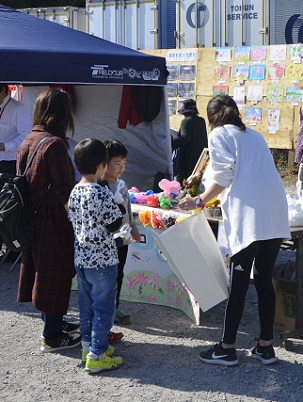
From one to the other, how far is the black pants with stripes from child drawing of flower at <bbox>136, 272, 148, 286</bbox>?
134 cm

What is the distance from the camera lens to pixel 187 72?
14531mm

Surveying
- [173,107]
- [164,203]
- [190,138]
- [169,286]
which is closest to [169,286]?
[169,286]

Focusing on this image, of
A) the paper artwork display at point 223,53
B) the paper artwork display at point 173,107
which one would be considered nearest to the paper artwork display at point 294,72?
the paper artwork display at point 223,53

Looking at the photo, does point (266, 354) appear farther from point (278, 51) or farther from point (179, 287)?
point (278, 51)

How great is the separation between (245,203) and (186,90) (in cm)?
1054

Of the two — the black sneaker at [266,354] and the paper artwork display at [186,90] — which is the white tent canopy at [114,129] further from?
the paper artwork display at [186,90]

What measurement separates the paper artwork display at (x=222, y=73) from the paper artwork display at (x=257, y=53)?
643 mm

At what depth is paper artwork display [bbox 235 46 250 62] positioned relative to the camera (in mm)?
13430

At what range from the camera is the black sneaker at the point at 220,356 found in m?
4.53

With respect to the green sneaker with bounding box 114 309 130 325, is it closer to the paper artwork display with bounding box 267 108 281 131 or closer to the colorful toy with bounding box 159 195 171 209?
the colorful toy with bounding box 159 195 171 209

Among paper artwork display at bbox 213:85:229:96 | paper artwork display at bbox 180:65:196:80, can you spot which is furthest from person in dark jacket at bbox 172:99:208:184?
paper artwork display at bbox 180:65:196:80

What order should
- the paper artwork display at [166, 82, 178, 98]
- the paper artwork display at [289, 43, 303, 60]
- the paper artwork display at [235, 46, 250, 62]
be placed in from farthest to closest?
1. the paper artwork display at [166, 82, 178, 98]
2. the paper artwork display at [235, 46, 250, 62]
3. the paper artwork display at [289, 43, 303, 60]

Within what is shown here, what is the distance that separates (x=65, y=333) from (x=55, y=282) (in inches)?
18.3

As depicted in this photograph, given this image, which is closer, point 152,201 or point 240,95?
point 152,201
